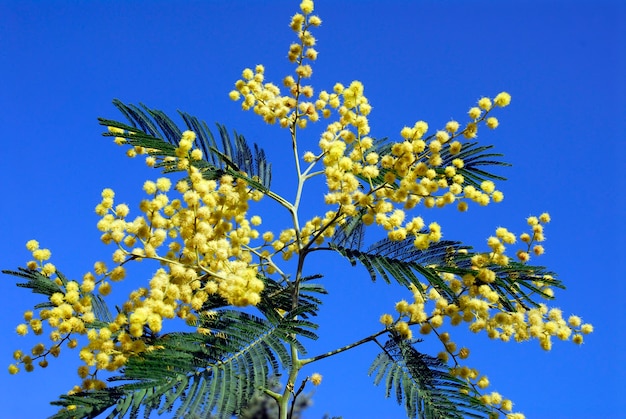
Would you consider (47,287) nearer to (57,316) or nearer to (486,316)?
(57,316)

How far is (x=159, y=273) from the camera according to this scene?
10.1 feet

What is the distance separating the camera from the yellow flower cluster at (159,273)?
9.71 ft

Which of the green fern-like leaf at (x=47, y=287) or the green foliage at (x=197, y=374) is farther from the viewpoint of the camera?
the green fern-like leaf at (x=47, y=287)

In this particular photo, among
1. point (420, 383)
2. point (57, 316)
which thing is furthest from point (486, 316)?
point (57, 316)

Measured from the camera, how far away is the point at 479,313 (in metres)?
3.10

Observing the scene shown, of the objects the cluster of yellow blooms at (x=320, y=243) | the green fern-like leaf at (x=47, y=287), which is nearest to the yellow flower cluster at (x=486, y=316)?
the cluster of yellow blooms at (x=320, y=243)

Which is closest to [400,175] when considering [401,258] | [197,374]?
[401,258]

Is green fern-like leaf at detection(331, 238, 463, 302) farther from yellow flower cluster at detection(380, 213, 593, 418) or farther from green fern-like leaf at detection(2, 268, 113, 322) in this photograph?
green fern-like leaf at detection(2, 268, 113, 322)

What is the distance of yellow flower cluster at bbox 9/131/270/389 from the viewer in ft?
9.71

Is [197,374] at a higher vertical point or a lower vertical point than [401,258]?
lower

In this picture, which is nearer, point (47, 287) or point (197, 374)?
point (197, 374)

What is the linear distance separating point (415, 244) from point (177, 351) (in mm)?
1261

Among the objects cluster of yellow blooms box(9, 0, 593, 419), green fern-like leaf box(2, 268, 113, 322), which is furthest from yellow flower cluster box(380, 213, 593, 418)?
green fern-like leaf box(2, 268, 113, 322)

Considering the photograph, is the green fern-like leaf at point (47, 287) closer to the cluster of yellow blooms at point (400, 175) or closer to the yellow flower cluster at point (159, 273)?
the yellow flower cluster at point (159, 273)
